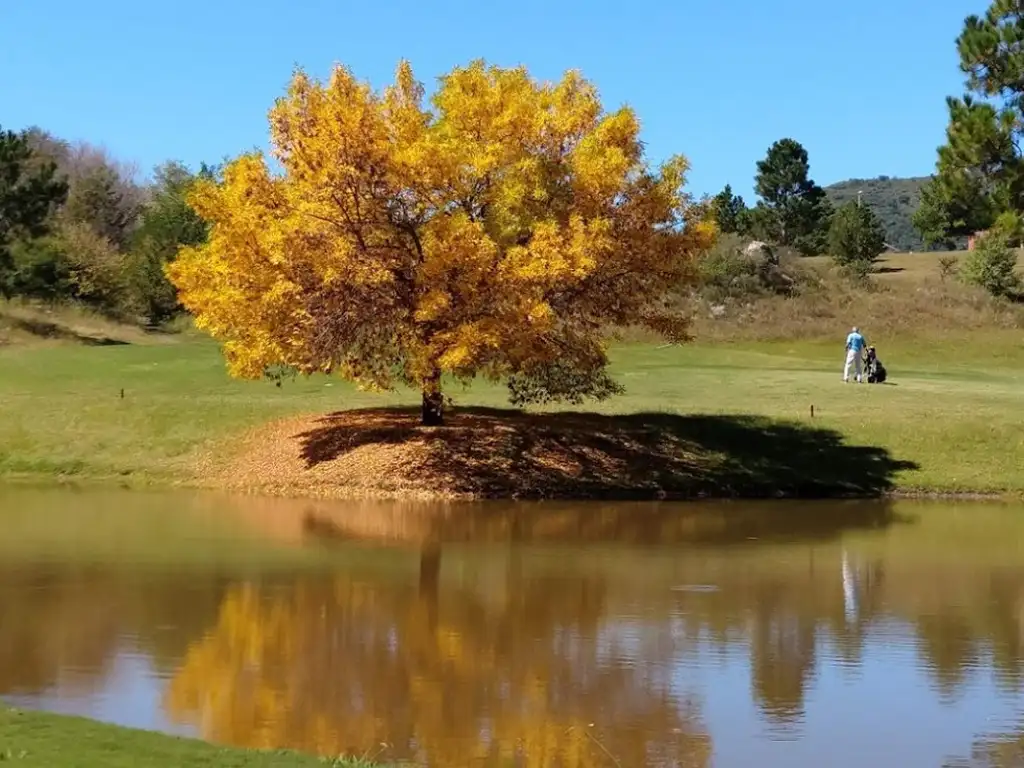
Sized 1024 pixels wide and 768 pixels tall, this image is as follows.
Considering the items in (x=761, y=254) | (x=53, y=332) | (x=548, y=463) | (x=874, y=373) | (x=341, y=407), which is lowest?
(x=548, y=463)

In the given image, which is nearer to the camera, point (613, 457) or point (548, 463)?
point (548, 463)

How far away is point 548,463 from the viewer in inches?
985

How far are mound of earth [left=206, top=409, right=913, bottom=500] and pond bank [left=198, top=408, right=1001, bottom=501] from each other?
23 millimetres

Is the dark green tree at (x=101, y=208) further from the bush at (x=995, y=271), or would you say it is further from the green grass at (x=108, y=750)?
the green grass at (x=108, y=750)

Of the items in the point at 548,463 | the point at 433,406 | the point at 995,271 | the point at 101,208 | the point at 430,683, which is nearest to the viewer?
the point at 430,683

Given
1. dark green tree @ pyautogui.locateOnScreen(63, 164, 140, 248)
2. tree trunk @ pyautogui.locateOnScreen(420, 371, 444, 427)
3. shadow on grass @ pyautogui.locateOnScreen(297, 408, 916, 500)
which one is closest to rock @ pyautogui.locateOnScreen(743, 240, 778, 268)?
shadow on grass @ pyautogui.locateOnScreen(297, 408, 916, 500)

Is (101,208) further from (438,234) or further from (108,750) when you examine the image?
(108,750)

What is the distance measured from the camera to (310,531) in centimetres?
2005

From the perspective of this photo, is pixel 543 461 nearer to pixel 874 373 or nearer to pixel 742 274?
pixel 874 373

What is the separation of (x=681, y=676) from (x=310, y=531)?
927cm

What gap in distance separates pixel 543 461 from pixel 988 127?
22.6 m

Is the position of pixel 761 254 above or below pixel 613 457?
above

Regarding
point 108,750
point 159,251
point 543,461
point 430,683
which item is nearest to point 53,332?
point 159,251

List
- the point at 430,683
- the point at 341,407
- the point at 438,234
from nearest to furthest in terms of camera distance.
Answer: the point at 430,683 < the point at 438,234 < the point at 341,407
